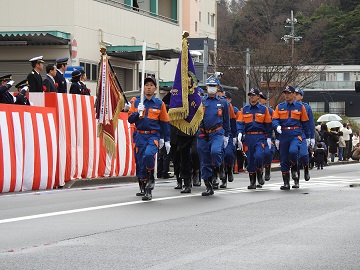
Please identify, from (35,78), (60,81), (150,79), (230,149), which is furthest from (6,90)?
(230,149)

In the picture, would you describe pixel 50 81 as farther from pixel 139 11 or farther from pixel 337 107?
pixel 337 107

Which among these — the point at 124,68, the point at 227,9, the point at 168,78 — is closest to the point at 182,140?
the point at 124,68

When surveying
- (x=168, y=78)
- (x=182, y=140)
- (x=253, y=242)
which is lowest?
(x=253, y=242)

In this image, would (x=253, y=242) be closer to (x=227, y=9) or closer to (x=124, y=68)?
(x=124, y=68)

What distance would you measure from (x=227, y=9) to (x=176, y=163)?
100465 millimetres

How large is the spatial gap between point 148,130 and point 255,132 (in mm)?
3649

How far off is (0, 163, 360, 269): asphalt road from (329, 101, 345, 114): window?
8063cm

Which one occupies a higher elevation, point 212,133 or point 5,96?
point 5,96

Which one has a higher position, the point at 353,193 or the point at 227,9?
the point at 227,9

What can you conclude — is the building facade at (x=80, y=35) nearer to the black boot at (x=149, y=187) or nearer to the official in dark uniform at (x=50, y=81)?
the official in dark uniform at (x=50, y=81)

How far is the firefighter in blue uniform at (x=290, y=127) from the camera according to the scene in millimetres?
18078

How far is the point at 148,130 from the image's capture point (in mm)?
15148

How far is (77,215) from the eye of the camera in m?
12.2

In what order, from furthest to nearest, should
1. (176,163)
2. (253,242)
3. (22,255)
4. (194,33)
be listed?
1. (194,33)
2. (176,163)
3. (253,242)
4. (22,255)
